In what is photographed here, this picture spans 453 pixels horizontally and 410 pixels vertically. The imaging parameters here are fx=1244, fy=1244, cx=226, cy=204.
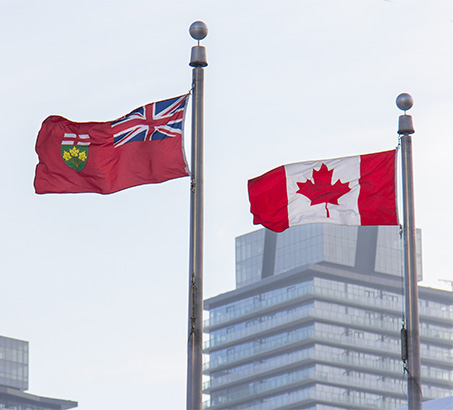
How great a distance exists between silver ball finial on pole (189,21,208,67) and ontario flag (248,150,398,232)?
3.22 m

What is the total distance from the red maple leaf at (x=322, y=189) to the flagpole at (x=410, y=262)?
1.44 m

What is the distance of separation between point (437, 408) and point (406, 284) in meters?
10.2

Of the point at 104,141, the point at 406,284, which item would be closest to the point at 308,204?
the point at 406,284

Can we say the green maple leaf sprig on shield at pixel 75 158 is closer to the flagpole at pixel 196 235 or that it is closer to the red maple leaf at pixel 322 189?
the flagpole at pixel 196 235

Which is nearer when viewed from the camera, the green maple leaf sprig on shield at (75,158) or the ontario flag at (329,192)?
the green maple leaf sprig on shield at (75,158)

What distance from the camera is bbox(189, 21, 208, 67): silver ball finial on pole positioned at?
1011 inches

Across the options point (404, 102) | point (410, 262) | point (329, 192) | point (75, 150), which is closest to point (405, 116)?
point (404, 102)

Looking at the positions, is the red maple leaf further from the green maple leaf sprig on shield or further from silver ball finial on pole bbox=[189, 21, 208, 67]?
the green maple leaf sprig on shield

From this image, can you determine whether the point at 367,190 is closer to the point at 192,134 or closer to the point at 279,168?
the point at 279,168

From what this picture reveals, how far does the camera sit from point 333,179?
27266mm

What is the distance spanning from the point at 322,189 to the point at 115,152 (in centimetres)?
456

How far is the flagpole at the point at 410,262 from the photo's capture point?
25031 millimetres

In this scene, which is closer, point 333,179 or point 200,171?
point 200,171

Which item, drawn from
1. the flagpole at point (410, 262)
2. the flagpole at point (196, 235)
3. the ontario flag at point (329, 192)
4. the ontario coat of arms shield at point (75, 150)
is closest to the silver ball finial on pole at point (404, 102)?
the flagpole at point (410, 262)
